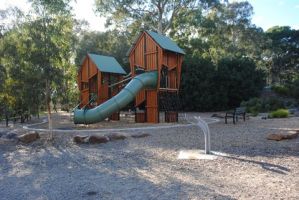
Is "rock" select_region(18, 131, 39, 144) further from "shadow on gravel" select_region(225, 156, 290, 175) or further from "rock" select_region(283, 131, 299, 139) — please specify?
"rock" select_region(283, 131, 299, 139)

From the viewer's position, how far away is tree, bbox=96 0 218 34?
37125 millimetres

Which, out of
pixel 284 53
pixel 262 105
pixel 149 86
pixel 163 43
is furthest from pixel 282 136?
pixel 284 53

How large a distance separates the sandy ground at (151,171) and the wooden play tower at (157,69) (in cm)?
746

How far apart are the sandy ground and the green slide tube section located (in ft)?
18.4

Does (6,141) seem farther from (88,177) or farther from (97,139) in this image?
(88,177)

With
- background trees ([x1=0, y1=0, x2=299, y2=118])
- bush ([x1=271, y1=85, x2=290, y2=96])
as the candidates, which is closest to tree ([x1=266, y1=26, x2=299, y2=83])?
background trees ([x1=0, y1=0, x2=299, y2=118])

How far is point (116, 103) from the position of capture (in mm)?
18516

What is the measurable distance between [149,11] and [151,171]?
32231mm

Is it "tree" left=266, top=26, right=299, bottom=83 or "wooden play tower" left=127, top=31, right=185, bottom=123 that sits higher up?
"tree" left=266, top=26, right=299, bottom=83

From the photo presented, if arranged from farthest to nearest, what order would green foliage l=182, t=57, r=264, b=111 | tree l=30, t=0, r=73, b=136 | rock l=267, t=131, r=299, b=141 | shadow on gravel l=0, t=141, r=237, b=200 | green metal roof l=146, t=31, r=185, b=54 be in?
Answer: green foliage l=182, t=57, r=264, b=111 < green metal roof l=146, t=31, r=185, b=54 < tree l=30, t=0, r=73, b=136 < rock l=267, t=131, r=299, b=141 < shadow on gravel l=0, t=141, r=237, b=200

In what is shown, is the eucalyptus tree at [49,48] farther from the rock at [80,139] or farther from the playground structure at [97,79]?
the playground structure at [97,79]

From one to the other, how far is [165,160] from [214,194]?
126 inches

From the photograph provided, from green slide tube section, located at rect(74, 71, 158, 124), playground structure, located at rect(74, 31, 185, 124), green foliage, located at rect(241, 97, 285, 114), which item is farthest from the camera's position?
green foliage, located at rect(241, 97, 285, 114)

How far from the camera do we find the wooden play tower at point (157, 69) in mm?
19655
